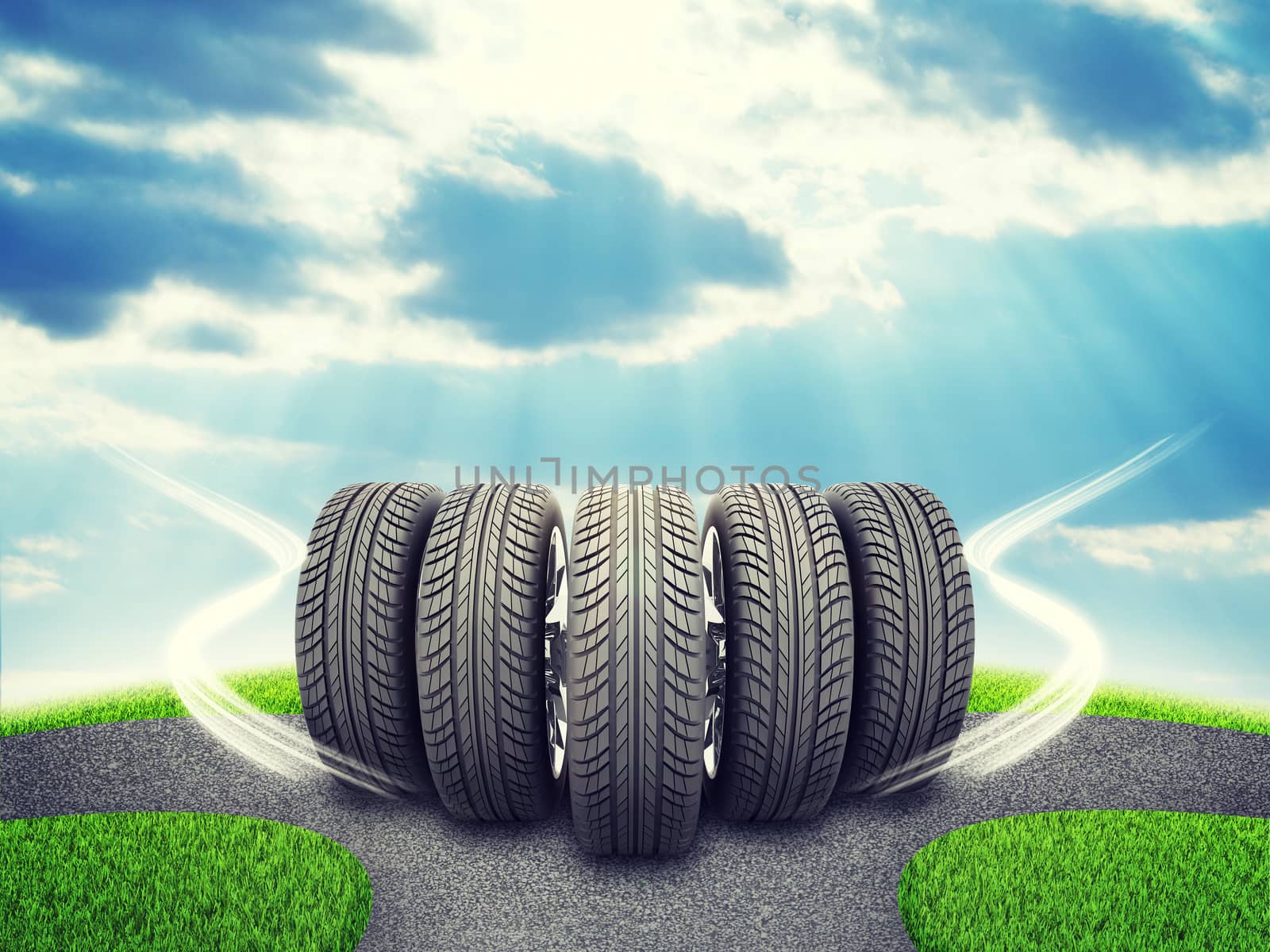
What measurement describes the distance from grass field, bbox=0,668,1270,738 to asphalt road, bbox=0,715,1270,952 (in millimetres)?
799

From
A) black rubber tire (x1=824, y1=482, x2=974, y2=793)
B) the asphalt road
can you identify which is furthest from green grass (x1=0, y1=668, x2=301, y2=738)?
black rubber tire (x1=824, y1=482, x2=974, y2=793)

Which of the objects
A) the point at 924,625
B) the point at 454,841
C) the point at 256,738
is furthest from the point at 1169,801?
the point at 256,738

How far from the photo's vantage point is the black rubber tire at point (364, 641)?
486cm

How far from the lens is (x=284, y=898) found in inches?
165

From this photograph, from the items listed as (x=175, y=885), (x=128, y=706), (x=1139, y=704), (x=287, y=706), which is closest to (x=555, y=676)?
(x=175, y=885)

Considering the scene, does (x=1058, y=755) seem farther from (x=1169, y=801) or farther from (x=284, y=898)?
(x=284, y=898)

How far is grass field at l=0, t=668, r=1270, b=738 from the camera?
308 inches

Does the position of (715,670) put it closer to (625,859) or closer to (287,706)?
(625,859)

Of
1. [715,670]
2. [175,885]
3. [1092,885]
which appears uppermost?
[715,670]

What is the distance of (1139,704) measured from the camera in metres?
8.59

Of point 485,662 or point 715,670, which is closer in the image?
point 485,662

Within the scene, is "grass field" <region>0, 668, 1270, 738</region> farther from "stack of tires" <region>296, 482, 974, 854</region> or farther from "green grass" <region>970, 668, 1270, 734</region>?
"stack of tires" <region>296, 482, 974, 854</region>

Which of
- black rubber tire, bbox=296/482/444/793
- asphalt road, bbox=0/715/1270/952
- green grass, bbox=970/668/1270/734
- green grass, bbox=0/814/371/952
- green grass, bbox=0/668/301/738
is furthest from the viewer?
green grass, bbox=970/668/1270/734

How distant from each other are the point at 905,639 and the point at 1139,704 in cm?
522
